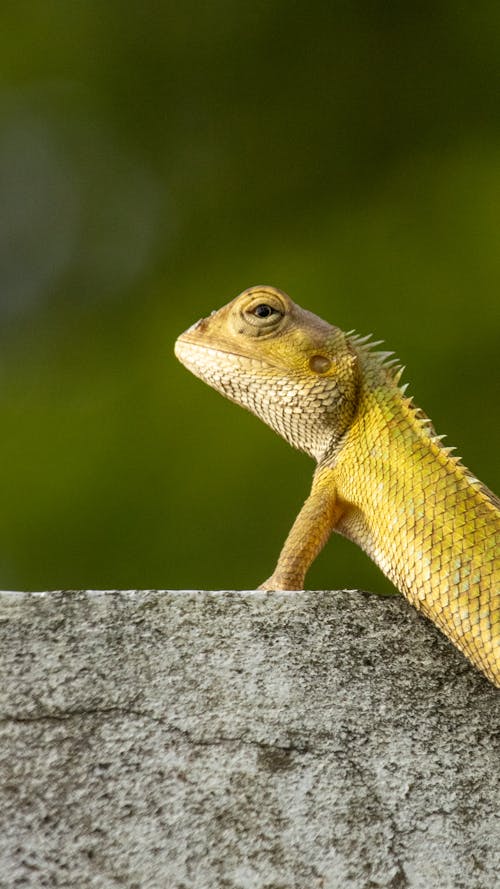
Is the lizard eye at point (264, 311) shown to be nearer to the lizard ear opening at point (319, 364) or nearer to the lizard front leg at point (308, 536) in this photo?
the lizard ear opening at point (319, 364)

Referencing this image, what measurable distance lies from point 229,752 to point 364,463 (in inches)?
33.1

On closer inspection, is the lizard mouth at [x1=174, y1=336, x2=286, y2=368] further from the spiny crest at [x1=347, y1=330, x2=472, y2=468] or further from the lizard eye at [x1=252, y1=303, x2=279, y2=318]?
the spiny crest at [x1=347, y1=330, x2=472, y2=468]

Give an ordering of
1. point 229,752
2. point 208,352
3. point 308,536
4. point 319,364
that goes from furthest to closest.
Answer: point 208,352 → point 319,364 → point 308,536 → point 229,752

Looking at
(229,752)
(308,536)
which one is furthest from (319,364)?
(229,752)

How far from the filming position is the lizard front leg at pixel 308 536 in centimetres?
202

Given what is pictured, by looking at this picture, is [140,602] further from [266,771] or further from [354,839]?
[354,839]

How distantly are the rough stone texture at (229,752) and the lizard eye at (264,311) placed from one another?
2.79 ft

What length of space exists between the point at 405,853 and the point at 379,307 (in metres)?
2.95

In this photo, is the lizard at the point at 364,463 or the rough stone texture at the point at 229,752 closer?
the rough stone texture at the point at 229,752

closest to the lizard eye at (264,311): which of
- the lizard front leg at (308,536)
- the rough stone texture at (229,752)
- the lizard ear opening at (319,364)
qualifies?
the lizard ear opening at (319,364)

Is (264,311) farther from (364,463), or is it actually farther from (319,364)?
(364,463)

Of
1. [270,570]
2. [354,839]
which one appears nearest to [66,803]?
[354,839]

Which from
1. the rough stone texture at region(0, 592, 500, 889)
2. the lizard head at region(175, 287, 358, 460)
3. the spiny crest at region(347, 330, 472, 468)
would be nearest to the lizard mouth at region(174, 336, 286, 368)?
the lizard head at region(175, 287, 358, 460)

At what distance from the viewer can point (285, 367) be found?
90.0 inches
